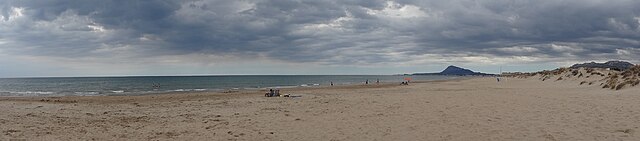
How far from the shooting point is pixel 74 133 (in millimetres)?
10977

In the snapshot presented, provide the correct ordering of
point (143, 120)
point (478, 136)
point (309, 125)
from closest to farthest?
point (478, 136) → point (309, 125) → point (143, 120)

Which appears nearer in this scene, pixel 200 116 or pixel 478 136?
pixel 478 136

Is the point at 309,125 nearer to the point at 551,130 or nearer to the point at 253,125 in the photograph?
the point at 253,125

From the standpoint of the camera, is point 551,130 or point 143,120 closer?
point 551,130

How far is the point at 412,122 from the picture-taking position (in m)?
12.0

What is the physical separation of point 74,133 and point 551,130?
37.1 ft

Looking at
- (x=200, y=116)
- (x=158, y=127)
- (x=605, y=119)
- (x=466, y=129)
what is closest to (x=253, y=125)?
(x=158, y=127)

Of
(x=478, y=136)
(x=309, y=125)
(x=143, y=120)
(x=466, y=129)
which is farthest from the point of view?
(x=143, y=120)

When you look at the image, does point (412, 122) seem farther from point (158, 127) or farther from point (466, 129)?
point (158, 127)

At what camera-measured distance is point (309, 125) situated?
1200 cm

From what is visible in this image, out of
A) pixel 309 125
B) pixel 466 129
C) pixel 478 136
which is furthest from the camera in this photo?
pixel 309 125

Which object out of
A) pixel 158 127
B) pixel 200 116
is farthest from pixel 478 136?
pixel 200 116

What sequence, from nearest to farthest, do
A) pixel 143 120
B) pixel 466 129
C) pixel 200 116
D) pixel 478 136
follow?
pixel 478 136 < pixel 466 129 < pixel 143 120 < pixel 200 116

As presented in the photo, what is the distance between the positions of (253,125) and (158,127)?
8.56ft
